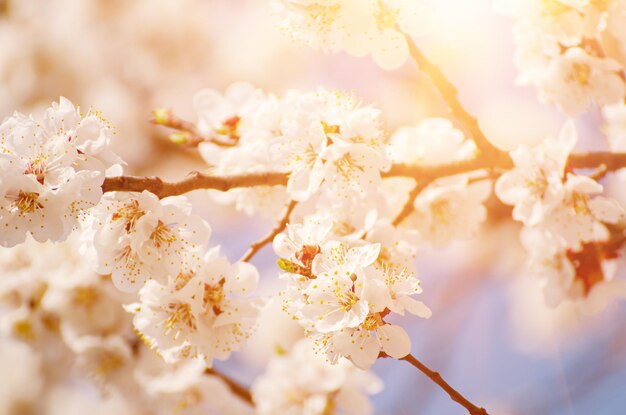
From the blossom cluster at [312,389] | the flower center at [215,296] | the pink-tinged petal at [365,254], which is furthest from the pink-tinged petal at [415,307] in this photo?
the blossom cluster at [312,389]

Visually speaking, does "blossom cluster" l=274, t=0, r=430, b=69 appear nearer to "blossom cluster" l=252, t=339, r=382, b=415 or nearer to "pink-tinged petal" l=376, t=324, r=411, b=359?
"pink-tinged petal" l=376, t=324, r=411, b=359

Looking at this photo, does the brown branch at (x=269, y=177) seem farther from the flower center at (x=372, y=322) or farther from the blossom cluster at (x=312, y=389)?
the blossom cluster at (x=312, y=389)

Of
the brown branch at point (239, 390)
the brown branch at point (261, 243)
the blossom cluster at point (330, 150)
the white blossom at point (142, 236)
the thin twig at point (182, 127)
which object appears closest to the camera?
the white blossom at point (142, 236)

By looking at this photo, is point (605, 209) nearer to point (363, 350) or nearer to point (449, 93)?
point (449, 93)

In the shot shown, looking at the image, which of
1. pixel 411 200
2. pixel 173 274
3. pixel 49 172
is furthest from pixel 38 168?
pixel 411 200

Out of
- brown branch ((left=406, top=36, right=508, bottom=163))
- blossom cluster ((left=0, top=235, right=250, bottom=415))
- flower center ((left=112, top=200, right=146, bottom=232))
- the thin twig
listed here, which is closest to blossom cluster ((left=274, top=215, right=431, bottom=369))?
flower center ((left=112, top=200, right=146, bottom=232))

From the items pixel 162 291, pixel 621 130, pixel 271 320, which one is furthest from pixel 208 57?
pixel 162 291

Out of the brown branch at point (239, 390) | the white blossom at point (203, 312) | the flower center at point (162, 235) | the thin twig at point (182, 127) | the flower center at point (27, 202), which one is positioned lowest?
the brown branch at point (239, 390)

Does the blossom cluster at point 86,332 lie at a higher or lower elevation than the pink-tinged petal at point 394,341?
lower
